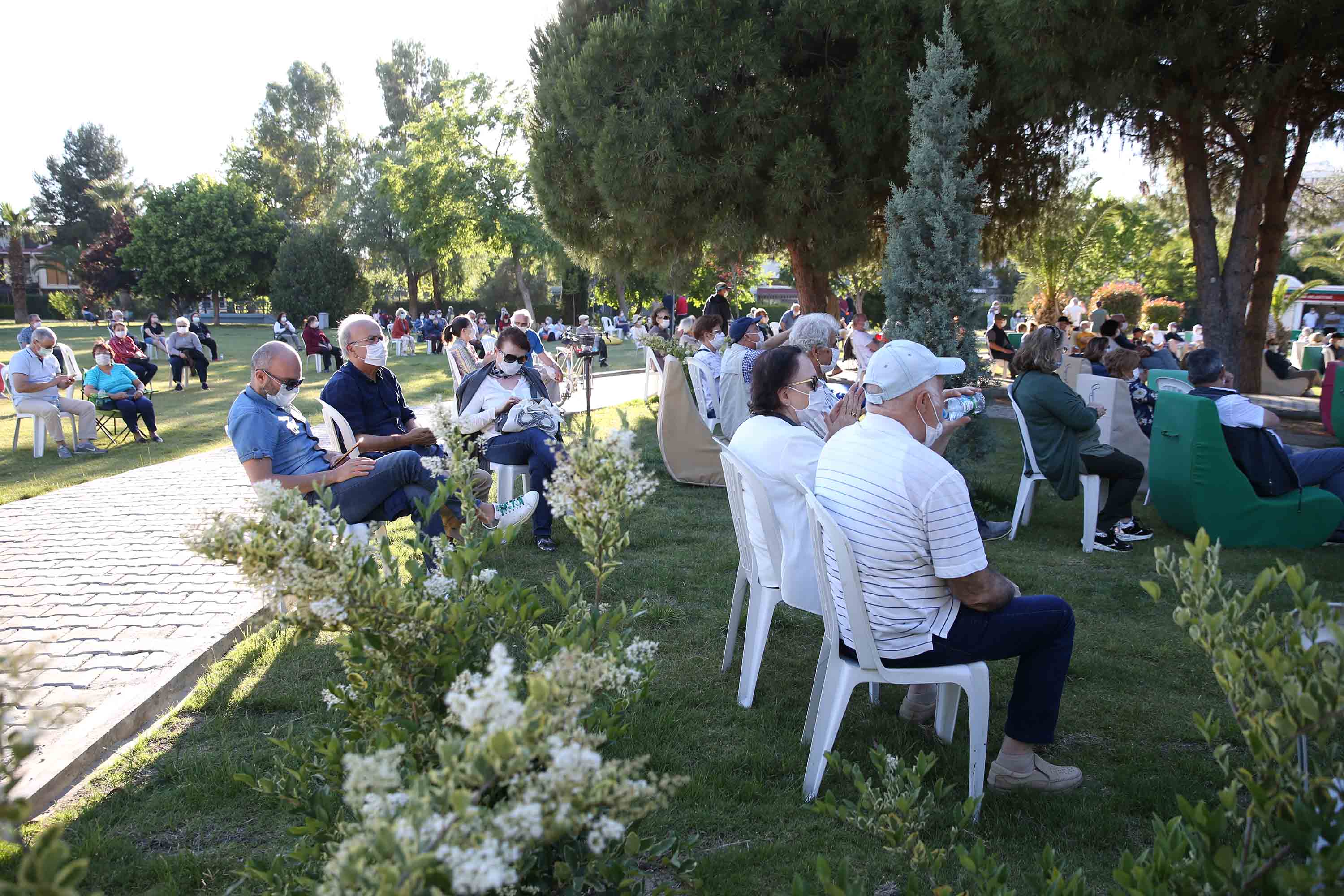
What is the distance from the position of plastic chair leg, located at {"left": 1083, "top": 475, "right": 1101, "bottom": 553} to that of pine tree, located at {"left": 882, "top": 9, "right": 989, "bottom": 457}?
1435mm

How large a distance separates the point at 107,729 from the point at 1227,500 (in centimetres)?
690

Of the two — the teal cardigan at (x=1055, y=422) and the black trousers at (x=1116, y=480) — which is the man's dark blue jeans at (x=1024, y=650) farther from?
the black trousers at (x=1116, y=480)

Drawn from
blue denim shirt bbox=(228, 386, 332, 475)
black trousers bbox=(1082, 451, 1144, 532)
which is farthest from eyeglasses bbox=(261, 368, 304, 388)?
black trousers bbox=(1082, 451, 1144, 532)

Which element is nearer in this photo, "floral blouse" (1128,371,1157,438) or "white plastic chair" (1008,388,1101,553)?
"white plastic chair" (1008,388,1101,553)

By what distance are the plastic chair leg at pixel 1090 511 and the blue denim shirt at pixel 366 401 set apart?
4.85 metres

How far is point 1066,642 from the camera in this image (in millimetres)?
3232

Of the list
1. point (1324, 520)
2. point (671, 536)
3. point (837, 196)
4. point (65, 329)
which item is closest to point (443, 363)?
point (837, 196)

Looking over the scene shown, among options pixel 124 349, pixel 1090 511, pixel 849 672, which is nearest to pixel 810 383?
pixel 849 672

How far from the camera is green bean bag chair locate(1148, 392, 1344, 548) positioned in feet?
21.0

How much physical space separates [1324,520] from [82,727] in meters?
7.60

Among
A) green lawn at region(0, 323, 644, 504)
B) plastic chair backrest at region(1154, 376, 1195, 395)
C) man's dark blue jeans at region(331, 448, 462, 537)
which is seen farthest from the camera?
green lawn at region(0, 323, 644, 504)

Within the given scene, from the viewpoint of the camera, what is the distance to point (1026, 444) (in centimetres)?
676

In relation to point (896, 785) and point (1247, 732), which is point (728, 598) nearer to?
point (896, 785)

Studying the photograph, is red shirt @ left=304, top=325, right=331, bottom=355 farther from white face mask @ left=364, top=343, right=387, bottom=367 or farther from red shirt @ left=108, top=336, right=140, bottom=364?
white face mask @ left=364, top=343, right=387, bottom=367
